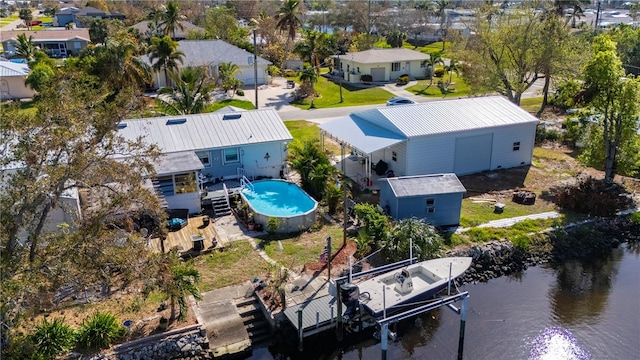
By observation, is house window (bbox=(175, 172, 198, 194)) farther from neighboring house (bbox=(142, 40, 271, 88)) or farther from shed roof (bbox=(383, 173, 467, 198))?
neighboring house (bbox=(142, 40, 271, 88))

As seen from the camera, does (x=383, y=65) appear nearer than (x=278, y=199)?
No

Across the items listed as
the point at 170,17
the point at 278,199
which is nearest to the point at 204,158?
the point at 278,199

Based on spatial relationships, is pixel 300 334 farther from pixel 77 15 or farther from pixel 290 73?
pixel 77 15

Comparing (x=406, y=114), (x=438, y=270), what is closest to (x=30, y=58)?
(x=406, y=114)

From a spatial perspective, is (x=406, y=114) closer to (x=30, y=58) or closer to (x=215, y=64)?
(x=215, y=64)

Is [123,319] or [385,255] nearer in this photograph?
[123,319]

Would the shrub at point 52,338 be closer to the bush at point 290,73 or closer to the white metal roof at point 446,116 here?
the white metal roof at point 446,116

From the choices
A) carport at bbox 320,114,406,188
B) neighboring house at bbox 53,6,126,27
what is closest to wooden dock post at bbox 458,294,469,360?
carport at bbox 320,114,406,188
